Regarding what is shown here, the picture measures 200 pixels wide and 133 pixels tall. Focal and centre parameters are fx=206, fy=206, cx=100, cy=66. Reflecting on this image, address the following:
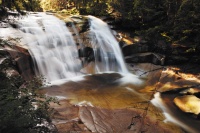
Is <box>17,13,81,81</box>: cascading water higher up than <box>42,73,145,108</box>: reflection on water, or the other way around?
<box>17,13,81,81</box>: cascading water

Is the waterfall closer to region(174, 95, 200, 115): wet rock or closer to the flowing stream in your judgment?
the flowing stream

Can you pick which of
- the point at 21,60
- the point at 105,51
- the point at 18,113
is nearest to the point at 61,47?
the point at 105,51

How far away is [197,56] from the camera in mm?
13062

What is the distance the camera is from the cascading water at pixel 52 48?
11.7m

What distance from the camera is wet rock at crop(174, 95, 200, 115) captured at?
8.08 m

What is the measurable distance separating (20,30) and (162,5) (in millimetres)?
10167

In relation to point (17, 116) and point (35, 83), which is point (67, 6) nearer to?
point (35, 83)

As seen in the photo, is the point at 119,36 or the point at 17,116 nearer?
the point at 17,116

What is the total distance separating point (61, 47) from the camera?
13133 mm

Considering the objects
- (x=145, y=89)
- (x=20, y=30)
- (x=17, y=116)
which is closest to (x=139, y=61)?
(x=145, y=89)

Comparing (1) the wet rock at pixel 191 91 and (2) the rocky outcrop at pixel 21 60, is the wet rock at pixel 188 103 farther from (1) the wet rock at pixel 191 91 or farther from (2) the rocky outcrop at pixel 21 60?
(2) the rocky outcrop at pixel 21 60

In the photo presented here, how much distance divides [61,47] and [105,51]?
3017mm

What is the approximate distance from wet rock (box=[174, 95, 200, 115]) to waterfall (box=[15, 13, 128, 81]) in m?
5.15

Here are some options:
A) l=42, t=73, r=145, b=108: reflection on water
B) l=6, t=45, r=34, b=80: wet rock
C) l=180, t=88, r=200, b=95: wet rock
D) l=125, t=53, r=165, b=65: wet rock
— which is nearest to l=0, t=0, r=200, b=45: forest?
l=125, t=53, r=165, b=65: wet rock
